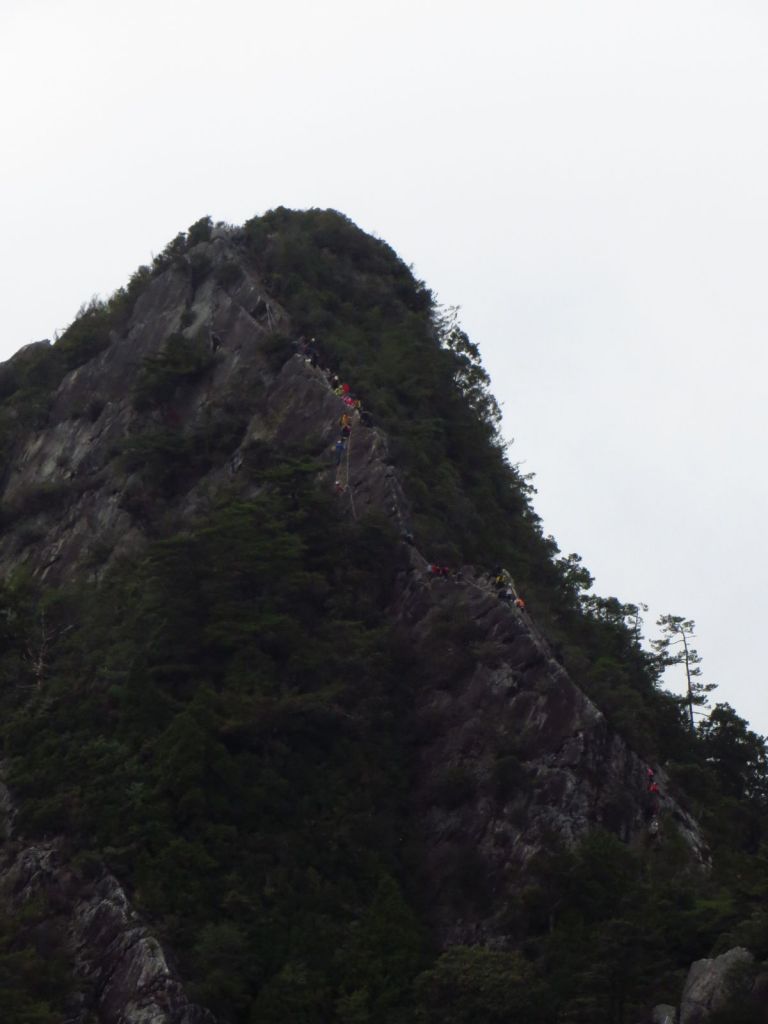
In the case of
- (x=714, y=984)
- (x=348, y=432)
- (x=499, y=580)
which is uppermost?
(x=348, y=432)

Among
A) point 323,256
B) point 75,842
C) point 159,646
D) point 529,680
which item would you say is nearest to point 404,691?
point 529,680

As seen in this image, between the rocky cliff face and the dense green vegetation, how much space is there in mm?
591

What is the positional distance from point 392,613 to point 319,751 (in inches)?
224

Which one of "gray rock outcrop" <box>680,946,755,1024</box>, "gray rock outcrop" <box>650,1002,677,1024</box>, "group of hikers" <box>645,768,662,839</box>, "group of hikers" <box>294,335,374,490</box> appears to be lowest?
"gray rock outcrop" <box>650,1002,677,1024</box>

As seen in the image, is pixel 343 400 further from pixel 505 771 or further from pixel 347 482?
pixel 505 771

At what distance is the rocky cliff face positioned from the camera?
40.4 meters

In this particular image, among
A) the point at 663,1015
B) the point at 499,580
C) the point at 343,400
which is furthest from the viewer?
the point at 343,400

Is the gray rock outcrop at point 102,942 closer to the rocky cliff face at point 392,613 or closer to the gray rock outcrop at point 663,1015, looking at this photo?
the rocky cliff face at point 392,613

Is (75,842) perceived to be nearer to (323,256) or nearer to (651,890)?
(651,890)

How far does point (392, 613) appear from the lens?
49562mm

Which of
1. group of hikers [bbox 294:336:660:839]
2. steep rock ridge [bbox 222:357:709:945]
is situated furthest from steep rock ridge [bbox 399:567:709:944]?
group of hikers [bbox 294:336:660:839]

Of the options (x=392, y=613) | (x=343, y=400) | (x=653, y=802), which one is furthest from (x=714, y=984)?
(x=343, y=400)

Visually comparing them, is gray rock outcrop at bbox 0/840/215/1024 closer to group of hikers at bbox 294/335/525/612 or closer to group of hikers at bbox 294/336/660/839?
group of hikers at bbox 294/336/660/839

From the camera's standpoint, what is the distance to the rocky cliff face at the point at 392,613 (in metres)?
40.4
